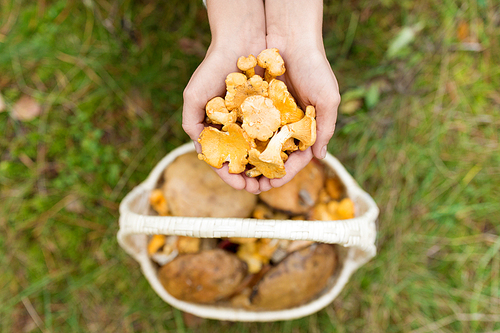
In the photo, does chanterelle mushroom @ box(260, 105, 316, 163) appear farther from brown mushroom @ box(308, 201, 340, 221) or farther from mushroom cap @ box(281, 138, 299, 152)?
brown mushroom @ box(308, 201, 340, 221)

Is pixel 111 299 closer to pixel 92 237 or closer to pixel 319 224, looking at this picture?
pixel 92 237

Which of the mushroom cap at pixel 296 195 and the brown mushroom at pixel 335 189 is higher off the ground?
the mushroom cap at pixel 296 195

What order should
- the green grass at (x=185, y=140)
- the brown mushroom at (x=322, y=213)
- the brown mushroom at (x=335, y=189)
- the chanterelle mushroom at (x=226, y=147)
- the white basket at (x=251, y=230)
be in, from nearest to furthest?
the white basket at (x=251, y=230), the chanterelle mushroom at (x=226, y=147), the brown mushroom at (x=322, y=213), the brown mushroom at (x=335, y=189), the green grass at (x=185, y=140)

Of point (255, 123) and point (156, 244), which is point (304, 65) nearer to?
point (255, 123)

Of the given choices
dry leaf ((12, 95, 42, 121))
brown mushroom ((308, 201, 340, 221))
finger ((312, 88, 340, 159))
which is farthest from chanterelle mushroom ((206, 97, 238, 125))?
dry leaf ((12, 95, 42, 121))

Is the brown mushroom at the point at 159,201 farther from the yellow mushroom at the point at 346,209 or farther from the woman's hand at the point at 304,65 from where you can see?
the yellow mushroom at the point at 346,209

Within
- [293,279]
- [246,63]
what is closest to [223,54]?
[246,63]

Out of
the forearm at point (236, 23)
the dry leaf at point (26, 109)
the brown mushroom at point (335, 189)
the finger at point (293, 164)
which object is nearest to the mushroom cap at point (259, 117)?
the finger at point (293, 164)
